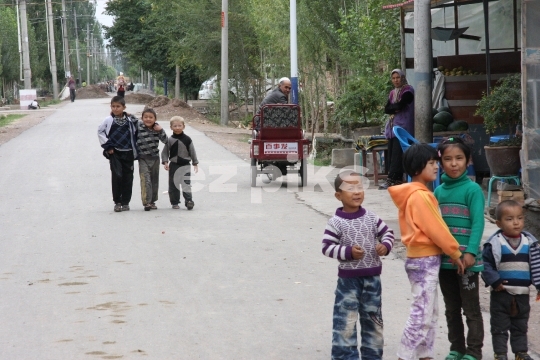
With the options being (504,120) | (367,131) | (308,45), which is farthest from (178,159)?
(308,45)

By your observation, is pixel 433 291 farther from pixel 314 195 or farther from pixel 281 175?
pixel 281 175

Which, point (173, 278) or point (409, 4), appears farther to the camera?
point (409, 4)

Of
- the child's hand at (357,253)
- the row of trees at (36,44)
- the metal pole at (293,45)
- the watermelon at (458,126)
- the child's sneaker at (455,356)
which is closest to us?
the child's hand at (357,253)

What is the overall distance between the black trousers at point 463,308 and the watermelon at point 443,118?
9.10 m

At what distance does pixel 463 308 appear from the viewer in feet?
17.9

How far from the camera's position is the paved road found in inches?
243

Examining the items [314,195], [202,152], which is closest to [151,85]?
[202,152]

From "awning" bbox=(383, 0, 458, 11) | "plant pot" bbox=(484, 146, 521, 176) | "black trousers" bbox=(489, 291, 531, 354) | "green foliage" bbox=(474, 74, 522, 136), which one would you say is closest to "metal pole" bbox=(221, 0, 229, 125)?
"awning" bbox=(383, 0, 458, 11)

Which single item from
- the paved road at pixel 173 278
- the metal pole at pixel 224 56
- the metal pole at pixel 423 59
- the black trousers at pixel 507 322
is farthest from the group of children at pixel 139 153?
the metal pole at pixel 224 56

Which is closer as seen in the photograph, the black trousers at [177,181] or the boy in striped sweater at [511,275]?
the boy in striped sweater at [511,275]

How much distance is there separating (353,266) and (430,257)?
17.8 inches

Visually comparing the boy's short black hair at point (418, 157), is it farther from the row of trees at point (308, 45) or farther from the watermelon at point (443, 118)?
the row of trees at point (308, 45)

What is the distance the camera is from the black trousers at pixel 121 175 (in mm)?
12875

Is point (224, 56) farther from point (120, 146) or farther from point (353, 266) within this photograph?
point (353, 266)
